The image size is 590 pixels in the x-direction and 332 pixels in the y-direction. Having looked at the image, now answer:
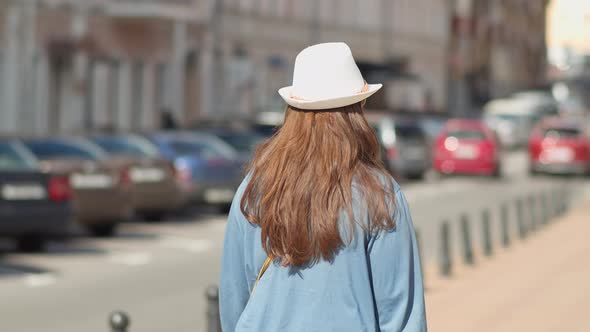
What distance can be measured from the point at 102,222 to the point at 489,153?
19.1 meters

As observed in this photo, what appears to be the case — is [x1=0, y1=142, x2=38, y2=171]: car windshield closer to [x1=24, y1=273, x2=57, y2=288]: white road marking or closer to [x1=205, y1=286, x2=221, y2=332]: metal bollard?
[x1=24, y1=273, x2=57, y2=288]: white road marking

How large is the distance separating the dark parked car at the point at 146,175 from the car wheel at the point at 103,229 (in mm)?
1550

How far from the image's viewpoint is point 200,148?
963 inches

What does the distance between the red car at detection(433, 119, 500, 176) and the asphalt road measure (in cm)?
1108

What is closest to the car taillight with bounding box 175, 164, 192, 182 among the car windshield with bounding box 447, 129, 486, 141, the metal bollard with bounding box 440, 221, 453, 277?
the metal bollard with bounding box 440, 221, 453, 277

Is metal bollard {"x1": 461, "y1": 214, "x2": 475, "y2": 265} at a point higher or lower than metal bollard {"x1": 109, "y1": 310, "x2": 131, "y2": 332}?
lower

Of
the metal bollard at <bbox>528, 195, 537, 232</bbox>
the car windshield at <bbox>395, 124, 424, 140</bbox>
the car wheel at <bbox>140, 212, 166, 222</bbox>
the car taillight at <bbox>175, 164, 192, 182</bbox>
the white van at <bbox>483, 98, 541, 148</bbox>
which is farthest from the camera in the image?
the white van at <bbox>483, 98, 541, 148</bbox>

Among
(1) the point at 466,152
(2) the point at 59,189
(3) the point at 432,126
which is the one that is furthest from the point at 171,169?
(3) the point at 432,126

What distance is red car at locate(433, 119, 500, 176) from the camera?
36.6 meters

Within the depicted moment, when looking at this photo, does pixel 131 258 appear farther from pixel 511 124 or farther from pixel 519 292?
pixel 511 124

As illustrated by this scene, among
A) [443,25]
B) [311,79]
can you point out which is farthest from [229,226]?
[443,25]

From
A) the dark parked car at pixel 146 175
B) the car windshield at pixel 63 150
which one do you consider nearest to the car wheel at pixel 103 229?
the car windshield at pixel 63 150

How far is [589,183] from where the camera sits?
36.8m

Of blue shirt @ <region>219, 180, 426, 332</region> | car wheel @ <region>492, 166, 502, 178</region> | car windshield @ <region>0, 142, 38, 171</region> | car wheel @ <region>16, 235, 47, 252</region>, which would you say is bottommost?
car wheel @ <region>492, 166, 502, 178</region>
